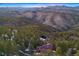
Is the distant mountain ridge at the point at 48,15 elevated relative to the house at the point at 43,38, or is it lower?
elevated

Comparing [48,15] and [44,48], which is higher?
[48,15]

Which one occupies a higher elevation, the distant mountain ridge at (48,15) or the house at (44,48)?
the distant mountain ridge at (48,15)

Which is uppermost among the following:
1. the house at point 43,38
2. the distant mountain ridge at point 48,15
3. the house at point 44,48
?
the distant mountain ridge at point 48,15

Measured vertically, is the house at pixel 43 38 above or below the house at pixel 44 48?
above

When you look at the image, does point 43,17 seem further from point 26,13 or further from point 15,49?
point 15,49

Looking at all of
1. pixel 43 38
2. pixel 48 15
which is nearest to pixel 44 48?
pixel 43 38

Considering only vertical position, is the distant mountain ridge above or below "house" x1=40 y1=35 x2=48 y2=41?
above

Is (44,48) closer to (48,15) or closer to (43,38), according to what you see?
(43,38)

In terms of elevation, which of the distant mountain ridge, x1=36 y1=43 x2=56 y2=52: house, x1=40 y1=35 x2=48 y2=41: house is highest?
the distant mountain ridge

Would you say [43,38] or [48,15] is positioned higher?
[48,15]

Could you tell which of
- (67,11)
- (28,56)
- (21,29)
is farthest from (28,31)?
(67,11)

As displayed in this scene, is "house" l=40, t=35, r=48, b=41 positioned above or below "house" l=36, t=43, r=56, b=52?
above
